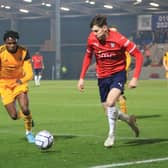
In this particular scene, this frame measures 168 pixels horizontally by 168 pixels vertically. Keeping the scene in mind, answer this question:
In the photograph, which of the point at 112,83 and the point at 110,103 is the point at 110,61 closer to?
the point at 112,83

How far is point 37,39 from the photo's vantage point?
73.1m

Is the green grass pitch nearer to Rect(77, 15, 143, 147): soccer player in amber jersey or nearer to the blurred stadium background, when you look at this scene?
Rect(77, 15, 143, 147): soccer player in amber jersey

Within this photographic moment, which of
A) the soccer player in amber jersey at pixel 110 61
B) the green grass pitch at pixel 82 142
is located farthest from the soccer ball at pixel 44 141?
the soccer player in amber jersey at pixel 110 61

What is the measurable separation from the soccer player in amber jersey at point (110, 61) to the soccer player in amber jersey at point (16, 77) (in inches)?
49.3

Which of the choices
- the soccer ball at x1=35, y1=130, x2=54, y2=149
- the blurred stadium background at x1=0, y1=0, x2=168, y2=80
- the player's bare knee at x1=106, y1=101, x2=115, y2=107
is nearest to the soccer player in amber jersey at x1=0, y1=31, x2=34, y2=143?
the soccer ball at x1=35, y1=130, x2=54, y2=149

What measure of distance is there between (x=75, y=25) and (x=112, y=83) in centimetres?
6104

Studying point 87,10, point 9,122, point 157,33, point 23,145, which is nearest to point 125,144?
point 23,145

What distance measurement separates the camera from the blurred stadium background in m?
63.6

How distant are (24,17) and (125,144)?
6413 centimetres

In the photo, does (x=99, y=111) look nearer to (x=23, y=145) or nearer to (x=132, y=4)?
(x=23, y=145)

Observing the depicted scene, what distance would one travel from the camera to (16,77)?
11156mm

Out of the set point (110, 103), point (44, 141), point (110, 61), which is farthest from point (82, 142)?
point (110, 61)

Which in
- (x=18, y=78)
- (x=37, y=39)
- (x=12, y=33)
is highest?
(x=12, y=33)

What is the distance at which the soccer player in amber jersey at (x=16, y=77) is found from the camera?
10781 millimetres
